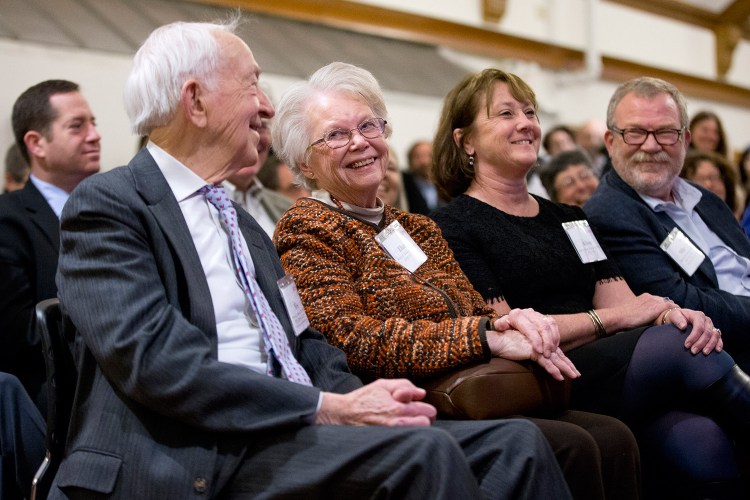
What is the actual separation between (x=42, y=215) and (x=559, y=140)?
369cm

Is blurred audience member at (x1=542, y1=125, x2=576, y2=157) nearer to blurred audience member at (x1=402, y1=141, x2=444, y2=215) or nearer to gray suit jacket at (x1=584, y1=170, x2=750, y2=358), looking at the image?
blurred audience member at (x1=402, y1=141, x2=444, y2=215)

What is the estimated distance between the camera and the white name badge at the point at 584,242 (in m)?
2.59

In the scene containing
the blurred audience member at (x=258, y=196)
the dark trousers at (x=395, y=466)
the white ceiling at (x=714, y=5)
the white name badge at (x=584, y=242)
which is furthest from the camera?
the white ceiling at (x=714, y=5)

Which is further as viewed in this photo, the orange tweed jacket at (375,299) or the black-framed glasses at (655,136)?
the black-framed glasses at (655,136)

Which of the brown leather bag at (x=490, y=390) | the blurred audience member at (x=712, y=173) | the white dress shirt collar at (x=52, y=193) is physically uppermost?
the blurred audience member at (x=712, y=173)

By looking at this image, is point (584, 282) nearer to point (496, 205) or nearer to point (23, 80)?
point (496, 205)

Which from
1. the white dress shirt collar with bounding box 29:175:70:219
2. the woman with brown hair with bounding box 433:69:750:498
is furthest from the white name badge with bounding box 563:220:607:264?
the white dress shirt collar with bounding box 29:175:70:219

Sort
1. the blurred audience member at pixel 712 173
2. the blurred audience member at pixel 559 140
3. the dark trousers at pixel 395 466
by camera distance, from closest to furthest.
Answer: the dark trousers at pixel 395 466
the blurred audience member at pixel 712 173
the blurred audience member at pixel 559 140

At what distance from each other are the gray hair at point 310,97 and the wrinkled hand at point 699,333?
3.15ft

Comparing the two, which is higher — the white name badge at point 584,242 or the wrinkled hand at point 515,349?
the white name badge at point 584,242

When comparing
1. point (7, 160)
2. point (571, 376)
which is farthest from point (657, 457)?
point (7, 160)

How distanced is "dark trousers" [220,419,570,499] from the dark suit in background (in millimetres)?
1002

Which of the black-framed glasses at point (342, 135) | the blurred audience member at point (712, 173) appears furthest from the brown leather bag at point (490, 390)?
the blurred audience member at point (712, 173)

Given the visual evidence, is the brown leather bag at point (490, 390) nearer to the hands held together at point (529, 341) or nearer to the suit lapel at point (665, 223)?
the hands held together at point (529, 341)
